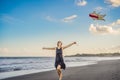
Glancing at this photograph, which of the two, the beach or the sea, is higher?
the sea

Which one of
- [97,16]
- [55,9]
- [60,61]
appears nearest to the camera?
[60,61]

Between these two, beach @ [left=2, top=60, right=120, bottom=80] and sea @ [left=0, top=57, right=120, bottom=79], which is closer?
beach @ [left=2, top=60, right=120, bottom=80]

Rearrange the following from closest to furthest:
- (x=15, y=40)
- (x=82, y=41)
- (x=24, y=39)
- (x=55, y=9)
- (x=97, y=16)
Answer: (x=97, y=16) → (x=55, y=9) → (x=82, y=41) → (x=24, y=39) → (x=15, y=40)

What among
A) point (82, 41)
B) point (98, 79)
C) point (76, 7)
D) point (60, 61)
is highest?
point (76, 7)

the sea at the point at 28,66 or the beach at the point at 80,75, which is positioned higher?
the sea at the point at 28,66

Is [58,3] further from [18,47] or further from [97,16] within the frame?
[18,47]

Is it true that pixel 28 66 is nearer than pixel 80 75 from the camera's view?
No

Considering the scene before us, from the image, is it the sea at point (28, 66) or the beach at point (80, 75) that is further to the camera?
the sea at point (28, 66)

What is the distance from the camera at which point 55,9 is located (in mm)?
12523

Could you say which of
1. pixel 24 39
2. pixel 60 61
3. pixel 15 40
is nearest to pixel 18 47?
pixel 15 40

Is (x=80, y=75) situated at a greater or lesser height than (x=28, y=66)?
lesser

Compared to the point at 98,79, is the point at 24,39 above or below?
above

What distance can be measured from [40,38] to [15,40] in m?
3.44

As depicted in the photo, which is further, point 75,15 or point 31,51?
point 31,51
